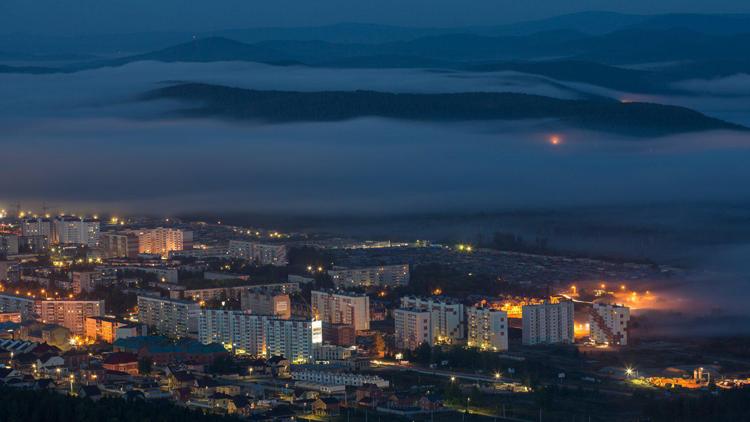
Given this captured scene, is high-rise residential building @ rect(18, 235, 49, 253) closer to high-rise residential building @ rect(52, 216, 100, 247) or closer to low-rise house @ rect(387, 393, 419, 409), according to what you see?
high-rise residential building @ rect(52, 216, 100, 247)

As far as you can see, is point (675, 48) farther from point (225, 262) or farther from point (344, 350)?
point (344, 350)

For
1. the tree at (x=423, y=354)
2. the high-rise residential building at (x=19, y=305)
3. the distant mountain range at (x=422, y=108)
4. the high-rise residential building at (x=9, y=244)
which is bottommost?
the tree at (x=423, y=354)

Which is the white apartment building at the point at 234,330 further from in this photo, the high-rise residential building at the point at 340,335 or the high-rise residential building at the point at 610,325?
the high-rise residential building at the point at 610,325

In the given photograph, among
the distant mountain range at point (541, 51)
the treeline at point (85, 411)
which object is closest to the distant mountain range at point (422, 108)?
the distant mountain range at point (541, 51)

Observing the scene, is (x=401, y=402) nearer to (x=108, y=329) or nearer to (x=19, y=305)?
(x=108, y=329)

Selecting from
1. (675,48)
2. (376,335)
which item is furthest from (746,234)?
(675,48)

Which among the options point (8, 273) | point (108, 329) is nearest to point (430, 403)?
point (108, 329)
